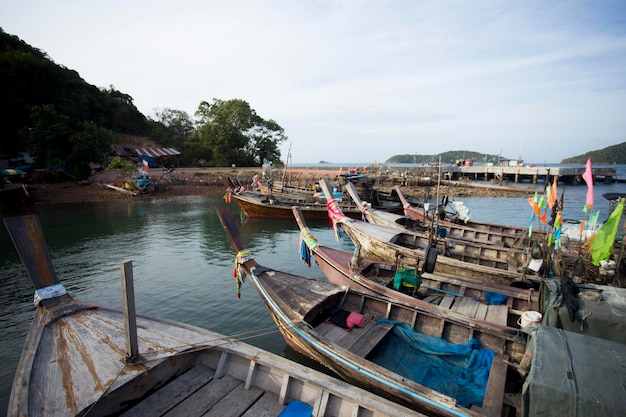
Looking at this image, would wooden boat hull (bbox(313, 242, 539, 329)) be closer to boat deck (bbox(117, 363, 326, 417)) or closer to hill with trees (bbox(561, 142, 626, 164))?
boat deck (bbox(117, 363, 326, 417))

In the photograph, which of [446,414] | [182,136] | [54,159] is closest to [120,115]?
[182,136]

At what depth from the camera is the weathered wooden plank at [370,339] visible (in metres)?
6.55

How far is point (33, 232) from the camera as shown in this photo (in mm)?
7012

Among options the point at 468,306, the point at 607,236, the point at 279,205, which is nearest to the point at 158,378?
the point at 468,306

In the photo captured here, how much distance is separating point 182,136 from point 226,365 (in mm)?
66480

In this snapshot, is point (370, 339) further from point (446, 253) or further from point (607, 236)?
point (446, 253)

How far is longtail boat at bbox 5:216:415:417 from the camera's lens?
4359 millimetres

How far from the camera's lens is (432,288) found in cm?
932

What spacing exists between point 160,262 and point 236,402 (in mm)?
13382

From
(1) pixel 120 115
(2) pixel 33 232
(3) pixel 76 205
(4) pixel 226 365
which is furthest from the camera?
(1) pixel 120 115

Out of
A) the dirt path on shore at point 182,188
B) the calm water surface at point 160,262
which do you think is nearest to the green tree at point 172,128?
the dirt path on shore at point 182,188

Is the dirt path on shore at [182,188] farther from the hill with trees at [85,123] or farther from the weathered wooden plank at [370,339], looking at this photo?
the weathered wooden plank at [370,339]

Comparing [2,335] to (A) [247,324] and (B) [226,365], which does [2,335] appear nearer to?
(A) [247,324]

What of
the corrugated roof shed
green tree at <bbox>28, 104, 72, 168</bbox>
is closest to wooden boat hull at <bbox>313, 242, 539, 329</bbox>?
green tree at <bbox>28, 104, 72, 168</bbox>
